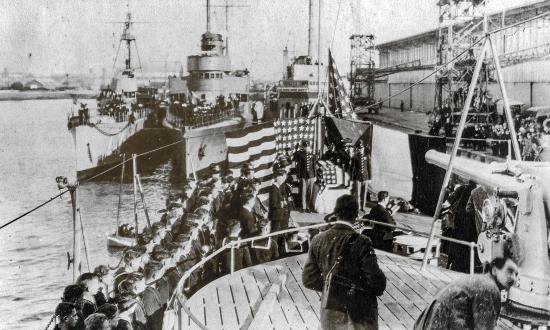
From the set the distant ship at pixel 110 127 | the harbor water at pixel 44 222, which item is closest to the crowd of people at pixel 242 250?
the harbor water at pixel 44 222

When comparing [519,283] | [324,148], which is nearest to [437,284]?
[519,283]

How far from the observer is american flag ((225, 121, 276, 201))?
32.9 ft

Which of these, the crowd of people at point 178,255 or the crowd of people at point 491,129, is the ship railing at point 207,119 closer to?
the crowd of people at point 491,129

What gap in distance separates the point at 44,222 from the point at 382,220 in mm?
22747

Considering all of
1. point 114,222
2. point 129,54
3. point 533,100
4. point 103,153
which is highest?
point 129,54

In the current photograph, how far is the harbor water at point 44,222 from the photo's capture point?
54.2 ft

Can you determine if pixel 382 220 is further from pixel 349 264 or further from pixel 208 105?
pixel 208 105

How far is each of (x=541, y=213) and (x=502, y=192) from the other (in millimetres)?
302

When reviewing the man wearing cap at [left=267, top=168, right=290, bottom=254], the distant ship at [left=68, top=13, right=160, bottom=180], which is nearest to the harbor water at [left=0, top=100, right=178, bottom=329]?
the distant ship at [left=68, top=13, right=160, bottom=180]

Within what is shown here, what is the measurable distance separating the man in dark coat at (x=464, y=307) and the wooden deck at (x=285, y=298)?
256 centimetres

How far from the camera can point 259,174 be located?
1070cm

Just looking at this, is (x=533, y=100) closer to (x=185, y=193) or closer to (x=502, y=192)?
(x=185, y=193)

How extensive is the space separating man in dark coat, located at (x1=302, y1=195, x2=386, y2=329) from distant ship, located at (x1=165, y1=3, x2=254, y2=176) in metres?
27.3

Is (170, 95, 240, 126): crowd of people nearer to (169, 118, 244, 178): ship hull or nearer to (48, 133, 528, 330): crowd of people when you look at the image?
(169, 118, 244, 178): ship hull
